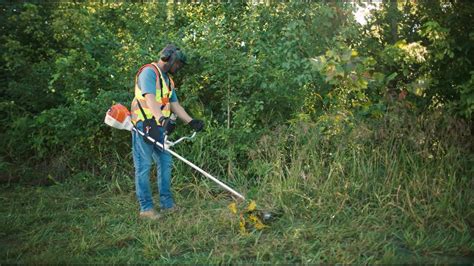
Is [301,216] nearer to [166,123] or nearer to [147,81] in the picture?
[166,123]

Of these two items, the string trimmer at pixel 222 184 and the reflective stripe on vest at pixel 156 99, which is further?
the reflective stripe on vest at pixel 156 99

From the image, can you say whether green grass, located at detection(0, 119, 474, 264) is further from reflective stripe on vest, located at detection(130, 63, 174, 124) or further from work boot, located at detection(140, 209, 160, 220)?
reflective stripe on vest, located at detection(130, 63, 174, 124)

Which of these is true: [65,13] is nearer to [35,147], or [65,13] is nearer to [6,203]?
[35,147]

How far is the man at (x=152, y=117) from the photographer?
485 centimetres

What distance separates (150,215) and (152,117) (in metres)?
1.00

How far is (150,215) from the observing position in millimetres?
5000

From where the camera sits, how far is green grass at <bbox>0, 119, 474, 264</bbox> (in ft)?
13.2

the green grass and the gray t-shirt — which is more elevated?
the gray t-shirt

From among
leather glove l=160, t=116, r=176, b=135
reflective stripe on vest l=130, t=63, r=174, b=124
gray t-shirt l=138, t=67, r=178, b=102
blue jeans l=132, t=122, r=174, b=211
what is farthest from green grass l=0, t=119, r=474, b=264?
gray t-shirt l=138, t=67, r=178, b=102

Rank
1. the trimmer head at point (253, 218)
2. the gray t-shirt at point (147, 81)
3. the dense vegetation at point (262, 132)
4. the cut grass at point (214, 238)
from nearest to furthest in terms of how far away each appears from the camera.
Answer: the cut grass at point (214, 238)
the dense vegetation at point (262, 132)
the trimmer head at point (253, 218)
the gray t-shirt at point (147, 81)

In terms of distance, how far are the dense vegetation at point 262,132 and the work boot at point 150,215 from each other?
16 centimetres

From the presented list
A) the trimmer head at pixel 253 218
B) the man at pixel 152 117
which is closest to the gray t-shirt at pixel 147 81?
the man at pixel 152 117

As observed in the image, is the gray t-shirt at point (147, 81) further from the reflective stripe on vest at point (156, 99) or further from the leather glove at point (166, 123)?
the leather glove at point (166, 123)

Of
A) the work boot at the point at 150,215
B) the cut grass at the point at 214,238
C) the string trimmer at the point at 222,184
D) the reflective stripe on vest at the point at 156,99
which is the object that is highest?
the reflective stripe on vest at the point at 156,99
